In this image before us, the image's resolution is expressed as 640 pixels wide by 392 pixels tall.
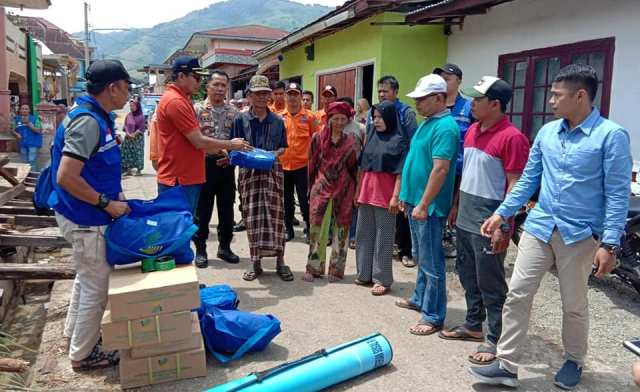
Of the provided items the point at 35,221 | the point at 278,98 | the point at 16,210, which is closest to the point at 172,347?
the point at 35,221

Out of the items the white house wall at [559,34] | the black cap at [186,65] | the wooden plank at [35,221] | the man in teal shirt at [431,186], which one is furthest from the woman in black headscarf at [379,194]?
the wooden plank at [35,221]

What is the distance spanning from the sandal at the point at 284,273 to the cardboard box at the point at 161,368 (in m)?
1.93

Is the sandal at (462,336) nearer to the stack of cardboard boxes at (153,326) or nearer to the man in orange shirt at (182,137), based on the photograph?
the stack of cardboard boxes at (153,326)

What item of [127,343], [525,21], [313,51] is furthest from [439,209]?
[313,51]

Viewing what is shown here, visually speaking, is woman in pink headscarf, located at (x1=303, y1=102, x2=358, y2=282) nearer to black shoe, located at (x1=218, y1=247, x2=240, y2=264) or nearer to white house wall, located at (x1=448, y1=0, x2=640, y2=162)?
black shoe, located at (x1=218, y1=247, x2=240, y2=264)

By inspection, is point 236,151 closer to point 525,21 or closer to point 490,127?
point 490,127

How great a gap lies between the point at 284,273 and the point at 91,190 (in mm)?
2506

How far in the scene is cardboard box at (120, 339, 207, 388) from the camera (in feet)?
10.2

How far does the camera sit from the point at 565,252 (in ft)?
9.87

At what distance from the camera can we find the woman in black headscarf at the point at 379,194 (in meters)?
4.61

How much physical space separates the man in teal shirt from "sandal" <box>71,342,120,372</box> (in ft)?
7.03

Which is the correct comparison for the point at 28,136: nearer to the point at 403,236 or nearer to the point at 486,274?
the point at 403,236

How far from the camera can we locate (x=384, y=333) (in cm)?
401

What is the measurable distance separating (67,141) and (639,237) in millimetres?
4684
